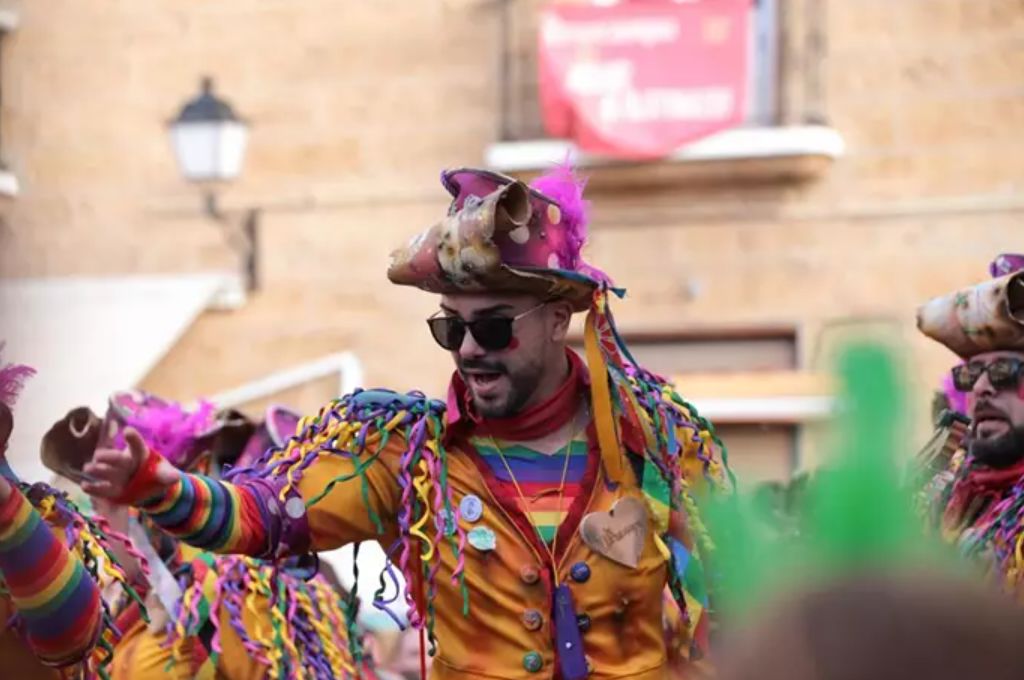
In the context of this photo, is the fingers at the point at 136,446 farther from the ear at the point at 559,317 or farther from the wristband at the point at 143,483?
the ear at the point at 559,317

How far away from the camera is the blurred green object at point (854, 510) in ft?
3.40

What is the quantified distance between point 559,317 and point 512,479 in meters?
0.36

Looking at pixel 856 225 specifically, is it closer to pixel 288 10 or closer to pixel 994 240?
pixel 994 240

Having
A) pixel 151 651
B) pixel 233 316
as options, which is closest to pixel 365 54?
pixel 233 316

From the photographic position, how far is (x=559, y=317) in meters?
3.85

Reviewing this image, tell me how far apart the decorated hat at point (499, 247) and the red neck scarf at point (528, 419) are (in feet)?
0.67

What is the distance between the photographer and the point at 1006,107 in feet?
35.1

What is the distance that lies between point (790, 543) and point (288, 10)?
35.6 feet

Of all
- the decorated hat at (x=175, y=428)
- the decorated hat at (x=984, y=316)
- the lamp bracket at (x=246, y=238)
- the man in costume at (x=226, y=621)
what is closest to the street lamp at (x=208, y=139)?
the lamp bracket at (x=246, y=238)

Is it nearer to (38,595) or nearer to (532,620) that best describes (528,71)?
(532,620)

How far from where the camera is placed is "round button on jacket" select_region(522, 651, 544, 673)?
11.7ft

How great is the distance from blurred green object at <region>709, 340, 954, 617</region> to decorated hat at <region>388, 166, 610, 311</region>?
251 centimetres

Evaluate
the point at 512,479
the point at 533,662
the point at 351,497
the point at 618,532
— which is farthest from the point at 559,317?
the point at 533,662

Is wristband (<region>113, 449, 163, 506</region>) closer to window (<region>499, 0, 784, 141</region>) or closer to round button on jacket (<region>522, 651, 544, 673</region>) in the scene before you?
round button on jacket (<region>522, 651, 544, 673</region>)
